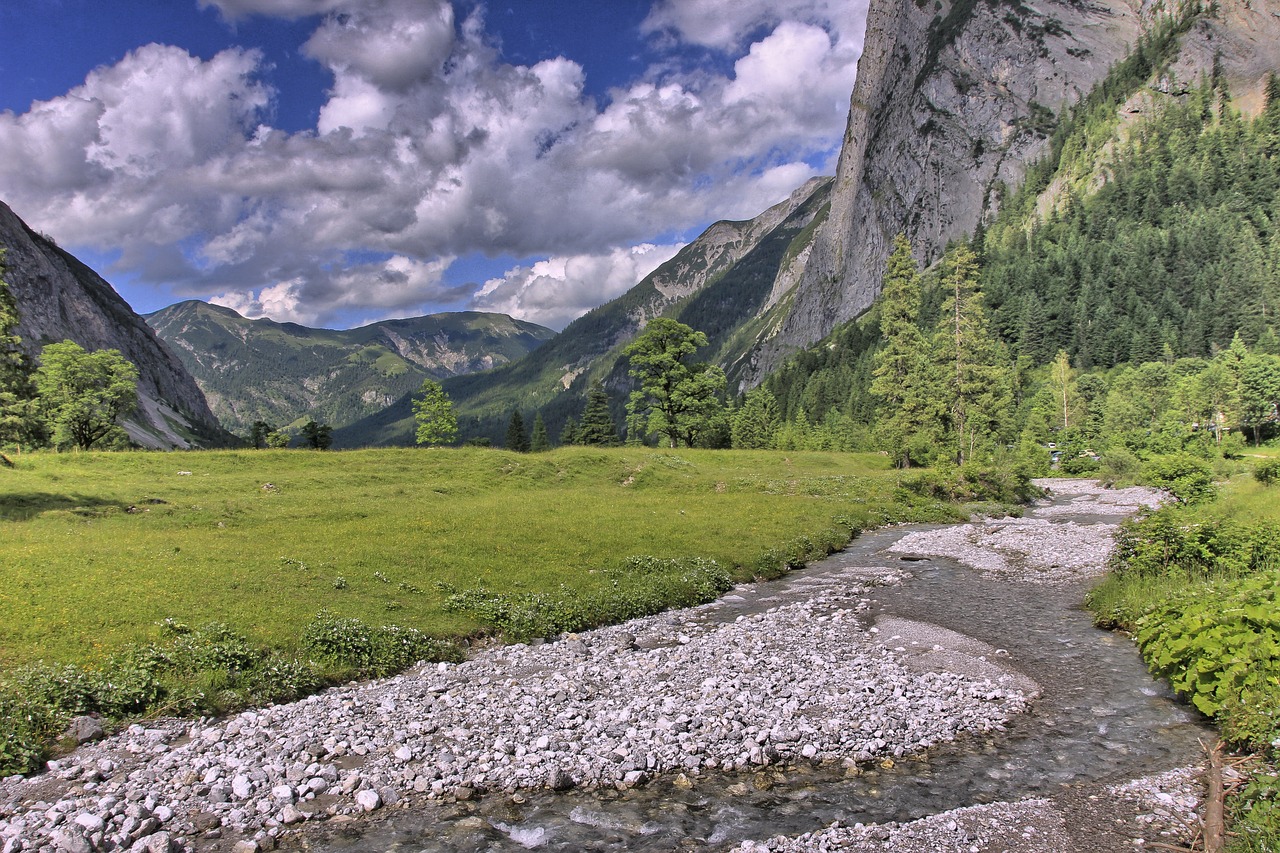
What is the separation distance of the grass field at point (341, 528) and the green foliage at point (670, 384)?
1396cm

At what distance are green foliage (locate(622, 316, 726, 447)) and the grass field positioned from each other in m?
14.0

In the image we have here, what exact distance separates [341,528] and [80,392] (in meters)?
54.4

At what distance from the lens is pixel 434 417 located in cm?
8812

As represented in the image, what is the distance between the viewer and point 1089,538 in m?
37.6

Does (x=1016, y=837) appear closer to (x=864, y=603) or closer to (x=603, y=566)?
(x=864, y=603)

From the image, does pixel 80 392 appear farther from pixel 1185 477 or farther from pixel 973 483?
pixel 1185 477

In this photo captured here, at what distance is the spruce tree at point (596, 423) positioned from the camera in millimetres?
113375

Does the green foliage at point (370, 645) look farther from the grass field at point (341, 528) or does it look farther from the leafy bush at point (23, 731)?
the leafy bush at point (23, 731)

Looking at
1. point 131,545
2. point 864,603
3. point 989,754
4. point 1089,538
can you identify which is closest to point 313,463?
point 131,545

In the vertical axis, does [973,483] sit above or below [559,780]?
below

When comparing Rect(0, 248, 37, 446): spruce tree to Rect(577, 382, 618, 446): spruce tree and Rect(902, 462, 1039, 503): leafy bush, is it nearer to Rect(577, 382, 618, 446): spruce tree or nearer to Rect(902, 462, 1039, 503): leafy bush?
Rect(902, 462, 1039, 503): leafy bush

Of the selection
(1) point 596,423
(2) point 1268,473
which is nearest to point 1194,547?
(2) point 1268,473

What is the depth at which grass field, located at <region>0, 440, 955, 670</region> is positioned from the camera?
17.5 metres

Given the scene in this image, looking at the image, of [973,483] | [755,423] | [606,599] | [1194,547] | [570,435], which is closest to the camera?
[1194,547]
